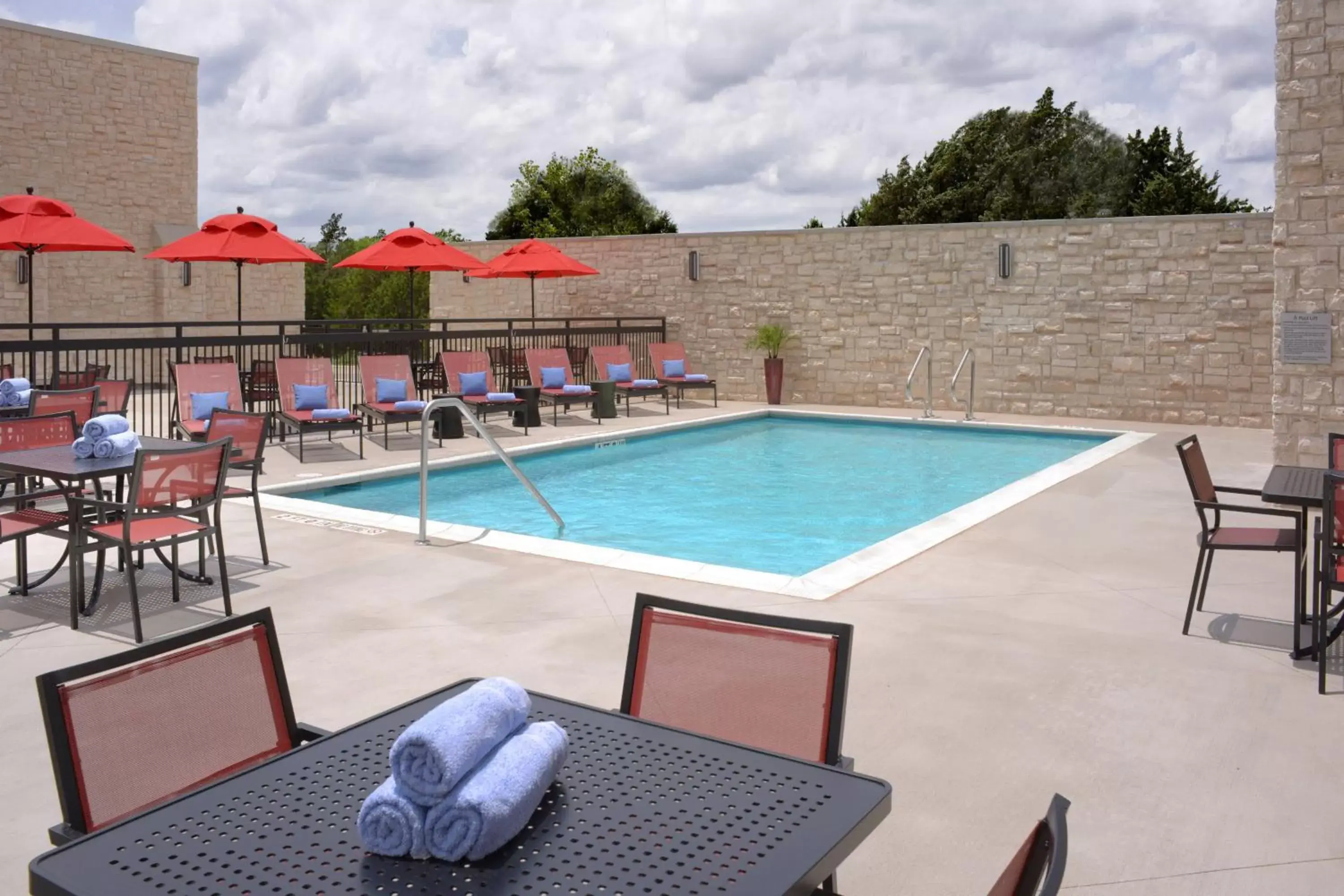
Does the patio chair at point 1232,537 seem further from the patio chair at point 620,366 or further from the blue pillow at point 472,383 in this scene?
the patio chair at point 620,366

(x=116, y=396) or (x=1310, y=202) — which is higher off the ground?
(x=1310, y=202)

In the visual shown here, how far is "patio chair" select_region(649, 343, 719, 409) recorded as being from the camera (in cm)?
1554

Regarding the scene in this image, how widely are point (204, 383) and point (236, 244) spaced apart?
2.57m

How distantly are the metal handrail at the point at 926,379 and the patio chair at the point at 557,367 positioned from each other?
382 centimetres

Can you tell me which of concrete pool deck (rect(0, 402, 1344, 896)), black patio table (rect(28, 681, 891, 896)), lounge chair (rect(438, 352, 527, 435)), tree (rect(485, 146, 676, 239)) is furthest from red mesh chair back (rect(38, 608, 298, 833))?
tree (rect(485, 146, 676, 239))

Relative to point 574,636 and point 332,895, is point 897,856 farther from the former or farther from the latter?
point 574,636

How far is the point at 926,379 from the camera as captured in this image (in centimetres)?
1581

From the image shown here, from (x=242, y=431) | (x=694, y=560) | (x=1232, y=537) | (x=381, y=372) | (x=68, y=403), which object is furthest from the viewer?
(x=381, y=372)

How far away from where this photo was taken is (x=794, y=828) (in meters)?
1.74

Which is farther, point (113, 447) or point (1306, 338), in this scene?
point (1306, 338)

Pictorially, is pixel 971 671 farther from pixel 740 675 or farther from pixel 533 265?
pixel 533 265

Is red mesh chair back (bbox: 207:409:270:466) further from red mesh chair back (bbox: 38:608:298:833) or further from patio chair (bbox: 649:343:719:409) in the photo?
patio chair (bbox: 649:343:719:409)

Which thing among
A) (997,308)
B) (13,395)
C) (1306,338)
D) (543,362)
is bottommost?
(13,395)

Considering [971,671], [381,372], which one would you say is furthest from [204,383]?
[971,671]
